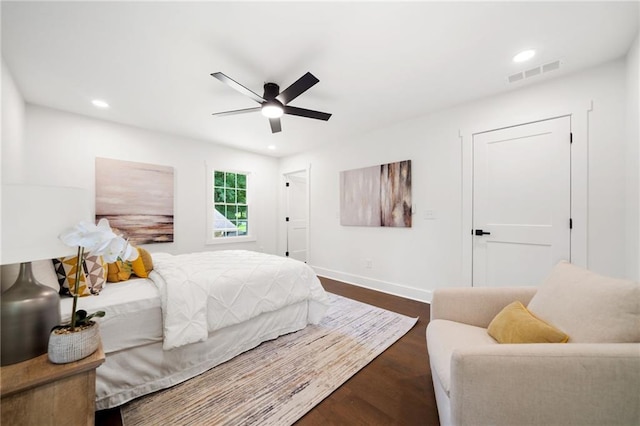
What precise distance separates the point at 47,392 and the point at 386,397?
1.69m

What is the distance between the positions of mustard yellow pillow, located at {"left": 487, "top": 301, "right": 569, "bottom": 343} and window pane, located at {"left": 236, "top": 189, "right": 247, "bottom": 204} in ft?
14.4

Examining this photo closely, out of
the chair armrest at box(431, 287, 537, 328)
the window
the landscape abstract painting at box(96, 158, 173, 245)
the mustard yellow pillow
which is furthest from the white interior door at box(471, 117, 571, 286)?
the landscape abstract painting at box(96, 158, 173, 245)

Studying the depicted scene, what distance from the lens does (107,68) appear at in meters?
2.13

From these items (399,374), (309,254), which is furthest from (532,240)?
(309,254)

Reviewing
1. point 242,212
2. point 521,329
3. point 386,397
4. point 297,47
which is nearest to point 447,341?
point 521,329

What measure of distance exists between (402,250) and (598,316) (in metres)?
2.41

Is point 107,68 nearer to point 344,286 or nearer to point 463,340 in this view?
point 463,340

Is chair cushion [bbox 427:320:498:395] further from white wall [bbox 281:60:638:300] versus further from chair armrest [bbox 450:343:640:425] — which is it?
white wall [bbox 281:60:638:300]

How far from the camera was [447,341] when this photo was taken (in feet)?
4.32

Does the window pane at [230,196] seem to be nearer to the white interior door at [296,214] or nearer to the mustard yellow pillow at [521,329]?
the white interior door at [296,214]

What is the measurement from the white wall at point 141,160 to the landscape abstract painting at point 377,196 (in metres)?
1.92

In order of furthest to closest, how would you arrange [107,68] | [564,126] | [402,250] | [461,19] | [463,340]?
[402,250] < [564,126] < [107,68] < [461,19] < [463,340]

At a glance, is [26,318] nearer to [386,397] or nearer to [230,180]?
[386,397]

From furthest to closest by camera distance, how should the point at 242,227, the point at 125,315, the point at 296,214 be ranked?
the point at 296,214 < the point at 242,227 < the point at 125,315
